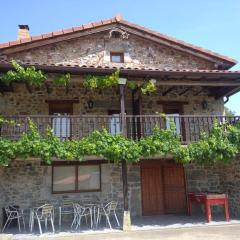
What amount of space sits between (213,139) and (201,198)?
2101 mm

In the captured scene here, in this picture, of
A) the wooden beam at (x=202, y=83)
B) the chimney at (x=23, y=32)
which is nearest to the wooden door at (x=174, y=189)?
the wooden beam at (x=202, y=83)

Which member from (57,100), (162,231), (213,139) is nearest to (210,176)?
(213,139)

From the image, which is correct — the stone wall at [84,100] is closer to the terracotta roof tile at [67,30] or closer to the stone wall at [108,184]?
the stone wall at [108,184]

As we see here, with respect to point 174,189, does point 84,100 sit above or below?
above

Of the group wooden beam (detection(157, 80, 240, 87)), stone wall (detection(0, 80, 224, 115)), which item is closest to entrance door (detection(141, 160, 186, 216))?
stone wall (detection(0, 80, 224, 115))

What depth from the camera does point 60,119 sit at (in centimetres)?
1112

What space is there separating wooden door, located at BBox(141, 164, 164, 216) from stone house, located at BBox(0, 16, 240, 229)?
0.12ft

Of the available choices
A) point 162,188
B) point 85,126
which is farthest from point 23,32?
point 162,188

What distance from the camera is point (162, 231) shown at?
29.0 feet

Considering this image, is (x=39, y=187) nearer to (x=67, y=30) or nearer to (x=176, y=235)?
(x=176, y=235)

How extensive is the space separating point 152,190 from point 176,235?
3.45 m

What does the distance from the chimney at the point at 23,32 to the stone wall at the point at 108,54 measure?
140cm

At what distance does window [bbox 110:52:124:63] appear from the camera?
12.9m

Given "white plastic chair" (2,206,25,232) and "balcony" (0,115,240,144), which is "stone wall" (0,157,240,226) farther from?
"balcony" (0,115,240,144)
